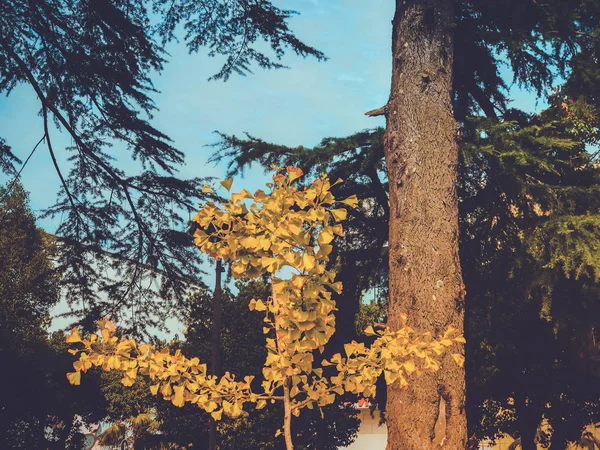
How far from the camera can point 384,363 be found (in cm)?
355

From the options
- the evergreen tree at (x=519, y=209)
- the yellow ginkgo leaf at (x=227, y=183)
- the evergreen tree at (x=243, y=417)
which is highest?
the evergreen tree at (x=519, y=209)

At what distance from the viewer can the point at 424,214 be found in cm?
495

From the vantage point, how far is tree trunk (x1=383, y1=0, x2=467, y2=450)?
4508mm

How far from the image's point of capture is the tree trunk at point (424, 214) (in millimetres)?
4508

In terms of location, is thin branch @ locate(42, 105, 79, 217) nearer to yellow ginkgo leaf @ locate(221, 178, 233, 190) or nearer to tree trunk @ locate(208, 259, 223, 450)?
tree trunk @ locate(208, 259, 223, 450)

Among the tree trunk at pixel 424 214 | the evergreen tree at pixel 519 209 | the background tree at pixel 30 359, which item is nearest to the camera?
the tree trunk at pixel 424 214

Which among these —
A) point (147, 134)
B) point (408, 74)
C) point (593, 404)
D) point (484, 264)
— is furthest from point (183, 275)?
point (593, 404)

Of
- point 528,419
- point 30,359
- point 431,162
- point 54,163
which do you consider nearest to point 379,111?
point 431,162

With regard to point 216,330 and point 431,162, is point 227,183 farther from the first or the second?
point 216,330

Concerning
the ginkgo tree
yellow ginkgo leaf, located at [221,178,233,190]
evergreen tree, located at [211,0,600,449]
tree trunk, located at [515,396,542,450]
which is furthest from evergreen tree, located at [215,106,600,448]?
tree trunk, located at [515,396,542,450]

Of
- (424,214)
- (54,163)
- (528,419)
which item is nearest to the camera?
(424,214)

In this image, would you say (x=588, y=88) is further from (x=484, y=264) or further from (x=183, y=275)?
(x=183, y=275)

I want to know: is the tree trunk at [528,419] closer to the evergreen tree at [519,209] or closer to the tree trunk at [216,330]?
the evergreen tree at [519,209]

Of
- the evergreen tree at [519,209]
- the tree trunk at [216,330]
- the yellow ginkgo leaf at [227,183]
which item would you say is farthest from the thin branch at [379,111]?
the yellow ginkgo leaf at [227,183]
